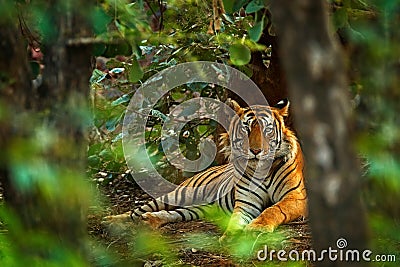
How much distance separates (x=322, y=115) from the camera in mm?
1146

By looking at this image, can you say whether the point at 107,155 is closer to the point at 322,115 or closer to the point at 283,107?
the point at 283,107

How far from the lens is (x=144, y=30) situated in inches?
91.4

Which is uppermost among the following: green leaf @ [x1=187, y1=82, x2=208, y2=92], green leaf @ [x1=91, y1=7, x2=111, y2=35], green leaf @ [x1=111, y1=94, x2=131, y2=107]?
green leaf @ [x1=91, y1=7, x2=111, y2=35]

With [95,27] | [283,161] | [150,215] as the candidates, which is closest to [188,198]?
[150,215]

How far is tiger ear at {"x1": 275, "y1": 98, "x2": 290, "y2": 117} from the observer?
415 centimetres

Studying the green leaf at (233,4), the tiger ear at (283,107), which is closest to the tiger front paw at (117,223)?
the tiger ear at (283,107)

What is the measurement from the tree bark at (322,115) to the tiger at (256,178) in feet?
8.70

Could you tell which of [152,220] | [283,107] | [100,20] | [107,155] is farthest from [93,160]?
[100,20]

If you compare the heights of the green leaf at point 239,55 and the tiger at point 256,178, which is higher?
the green leaf at point 239,55

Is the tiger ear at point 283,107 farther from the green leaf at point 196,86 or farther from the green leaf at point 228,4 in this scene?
the green leaf at point 228,4

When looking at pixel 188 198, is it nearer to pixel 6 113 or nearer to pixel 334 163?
pixel 6 113

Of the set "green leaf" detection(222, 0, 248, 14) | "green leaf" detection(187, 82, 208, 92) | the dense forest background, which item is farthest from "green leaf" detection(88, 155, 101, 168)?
"green leaf" detection(222, 0, 248, 14)

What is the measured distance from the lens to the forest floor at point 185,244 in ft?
10.3

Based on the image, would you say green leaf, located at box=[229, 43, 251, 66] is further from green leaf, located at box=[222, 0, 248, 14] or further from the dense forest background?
green leaf, located at box=[222, 0, 248, 14]
